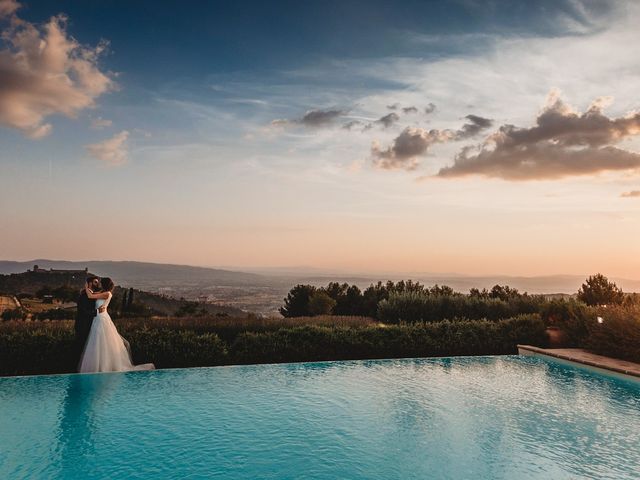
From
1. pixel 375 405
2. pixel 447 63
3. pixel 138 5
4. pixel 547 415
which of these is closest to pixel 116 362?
pixel 375 405

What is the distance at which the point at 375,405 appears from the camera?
25.8ft

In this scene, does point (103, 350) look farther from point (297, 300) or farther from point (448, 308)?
point (297, 300)

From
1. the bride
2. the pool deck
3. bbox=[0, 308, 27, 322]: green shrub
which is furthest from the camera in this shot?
bbox=[0, 308, 27, 322]: green shrub

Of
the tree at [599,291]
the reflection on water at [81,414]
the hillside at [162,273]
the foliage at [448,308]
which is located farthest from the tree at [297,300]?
the hillside at [162,273]

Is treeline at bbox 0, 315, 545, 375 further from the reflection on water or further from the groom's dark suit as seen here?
the reflection on water

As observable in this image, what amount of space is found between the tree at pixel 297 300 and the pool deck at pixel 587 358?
10.8 meters

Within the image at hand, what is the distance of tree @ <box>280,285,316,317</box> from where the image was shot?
2159cm

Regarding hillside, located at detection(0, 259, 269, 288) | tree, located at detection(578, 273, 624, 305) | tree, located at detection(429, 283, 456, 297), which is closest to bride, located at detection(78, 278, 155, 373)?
tree, located at detection(429, 283, 456, 297)

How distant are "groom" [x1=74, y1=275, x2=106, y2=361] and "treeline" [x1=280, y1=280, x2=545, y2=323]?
8.98 metres

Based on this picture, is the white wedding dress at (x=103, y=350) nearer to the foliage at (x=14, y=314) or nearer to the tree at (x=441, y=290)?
the foliage at (x=14, y=314)

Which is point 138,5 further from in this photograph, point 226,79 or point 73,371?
point 73,371

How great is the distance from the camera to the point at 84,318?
9266 millimetres

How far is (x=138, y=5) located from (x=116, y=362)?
8.31m

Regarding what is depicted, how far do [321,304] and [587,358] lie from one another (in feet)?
36.0
